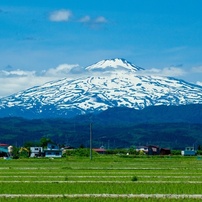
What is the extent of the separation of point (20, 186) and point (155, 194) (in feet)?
28.4

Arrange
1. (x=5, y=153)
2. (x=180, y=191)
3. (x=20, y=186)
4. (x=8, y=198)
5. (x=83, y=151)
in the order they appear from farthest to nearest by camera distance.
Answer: (x=5, y=153)
(x=83, y=151)
(x=20, y=186)
(x=180, y=191)
(x=8, y=198)

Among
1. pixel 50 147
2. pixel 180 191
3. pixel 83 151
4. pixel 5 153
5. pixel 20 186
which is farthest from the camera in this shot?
pixel 50 147


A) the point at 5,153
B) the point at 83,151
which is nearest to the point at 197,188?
the point at 83,151

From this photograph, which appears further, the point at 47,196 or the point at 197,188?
the point at 197,188

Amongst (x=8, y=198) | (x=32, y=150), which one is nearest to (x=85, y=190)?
(x=8, y=198)

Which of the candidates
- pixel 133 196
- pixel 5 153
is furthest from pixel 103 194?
pixel 5 153

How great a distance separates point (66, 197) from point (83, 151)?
107m

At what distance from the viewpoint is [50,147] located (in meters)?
196

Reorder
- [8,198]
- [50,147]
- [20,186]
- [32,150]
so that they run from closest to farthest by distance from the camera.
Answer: [8,198] < [20,186] < [32,150] < [50,147]

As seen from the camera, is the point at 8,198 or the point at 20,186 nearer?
the point at 8,198

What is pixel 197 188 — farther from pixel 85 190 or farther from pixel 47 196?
pixel 47 196

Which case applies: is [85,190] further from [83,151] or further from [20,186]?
[83,151]

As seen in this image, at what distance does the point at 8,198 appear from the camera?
1094 inches

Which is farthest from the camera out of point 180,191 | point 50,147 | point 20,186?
point 50,147
